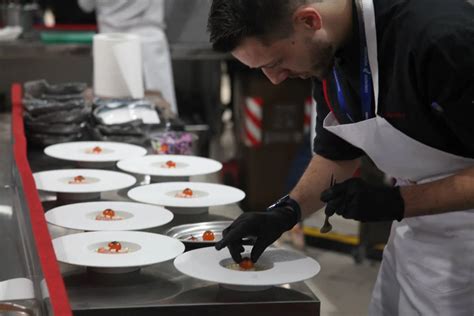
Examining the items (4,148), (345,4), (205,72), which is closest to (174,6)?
(205,72)

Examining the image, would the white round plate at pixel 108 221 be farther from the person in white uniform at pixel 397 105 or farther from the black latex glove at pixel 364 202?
the black latex glove at pixel 364 202

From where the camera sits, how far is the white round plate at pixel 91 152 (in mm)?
2762

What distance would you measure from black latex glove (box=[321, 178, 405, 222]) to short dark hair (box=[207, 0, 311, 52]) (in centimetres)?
38

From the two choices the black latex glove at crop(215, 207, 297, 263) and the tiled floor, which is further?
the tiled floor

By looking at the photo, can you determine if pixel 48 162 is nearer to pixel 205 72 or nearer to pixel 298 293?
pixel 298 293

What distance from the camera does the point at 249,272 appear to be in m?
1.81

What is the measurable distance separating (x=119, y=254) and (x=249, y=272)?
1.01ft

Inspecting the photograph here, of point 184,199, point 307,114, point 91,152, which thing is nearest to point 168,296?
point 184,199

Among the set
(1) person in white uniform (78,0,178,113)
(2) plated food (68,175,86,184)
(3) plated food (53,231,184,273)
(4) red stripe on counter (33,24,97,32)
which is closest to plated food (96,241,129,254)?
(3) plated food (53,231,184,273)

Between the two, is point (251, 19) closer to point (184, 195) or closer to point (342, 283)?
point (184, 195)

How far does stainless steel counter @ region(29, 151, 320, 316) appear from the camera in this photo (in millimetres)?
1695

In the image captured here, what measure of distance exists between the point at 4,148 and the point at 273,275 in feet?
4.98

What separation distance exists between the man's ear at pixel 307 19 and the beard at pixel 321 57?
0.15 feet

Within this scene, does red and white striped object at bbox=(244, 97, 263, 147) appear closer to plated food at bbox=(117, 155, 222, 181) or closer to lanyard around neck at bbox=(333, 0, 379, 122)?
plated food at bbox=(117, 155, 222, 181)
